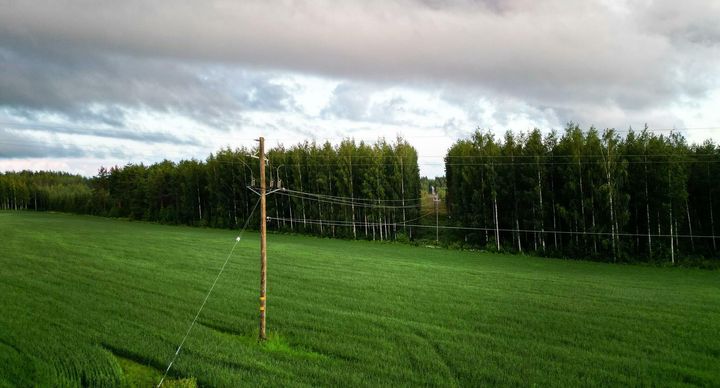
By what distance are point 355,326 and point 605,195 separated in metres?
27.9

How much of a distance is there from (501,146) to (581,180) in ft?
27.1

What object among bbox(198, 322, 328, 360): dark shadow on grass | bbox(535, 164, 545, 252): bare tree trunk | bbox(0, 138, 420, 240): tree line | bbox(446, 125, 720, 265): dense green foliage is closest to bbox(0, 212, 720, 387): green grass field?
bbox(198, 322, 328, 360): dark shadow on grass

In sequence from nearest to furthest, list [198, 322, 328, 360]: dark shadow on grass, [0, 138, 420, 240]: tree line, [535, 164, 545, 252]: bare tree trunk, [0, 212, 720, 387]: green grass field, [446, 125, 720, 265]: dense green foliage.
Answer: [0, 212, 720, 387]: green grass field
[198, 322, 328, 360]: dark shadow on grass
[446, 125, 720, 265]: dense green foliage
[535, 164, 545, 252]: bare tree trunk
[0, 138, 420, 240]: tree line

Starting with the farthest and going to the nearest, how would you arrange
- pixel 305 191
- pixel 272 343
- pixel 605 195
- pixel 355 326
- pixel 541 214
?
pixel 305 191, pixel 541 214, pixel 605 195, pixel 355 326, pixel 272 343

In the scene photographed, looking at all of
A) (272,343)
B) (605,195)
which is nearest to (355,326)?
(272,343)

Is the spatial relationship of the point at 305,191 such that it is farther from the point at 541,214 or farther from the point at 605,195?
the point at 605,195

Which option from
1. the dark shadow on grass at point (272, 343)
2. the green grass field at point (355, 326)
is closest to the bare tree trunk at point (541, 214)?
the green grass field at point (355, 326)

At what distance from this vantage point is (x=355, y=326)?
14336mm

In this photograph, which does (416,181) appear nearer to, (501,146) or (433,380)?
(501,146)

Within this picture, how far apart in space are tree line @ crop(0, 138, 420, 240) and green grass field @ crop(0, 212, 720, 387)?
15.2 meters

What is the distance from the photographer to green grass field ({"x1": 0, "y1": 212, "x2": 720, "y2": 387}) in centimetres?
1040

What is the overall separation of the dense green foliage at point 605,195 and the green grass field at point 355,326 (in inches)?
309

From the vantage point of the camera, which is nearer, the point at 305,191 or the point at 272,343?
the point at 272,343

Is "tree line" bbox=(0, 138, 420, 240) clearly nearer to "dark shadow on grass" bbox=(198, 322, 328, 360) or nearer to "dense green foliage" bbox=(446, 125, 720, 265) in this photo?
"dense green foliage" bbox=(446, 125, 720, 265)
